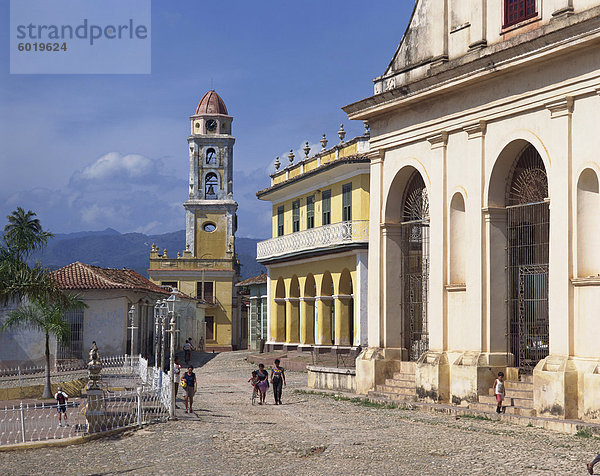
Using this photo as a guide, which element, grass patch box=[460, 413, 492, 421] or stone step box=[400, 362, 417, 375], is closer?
grass patch box=[460, 413, 492, 421]

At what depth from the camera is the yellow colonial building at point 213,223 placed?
63.4m

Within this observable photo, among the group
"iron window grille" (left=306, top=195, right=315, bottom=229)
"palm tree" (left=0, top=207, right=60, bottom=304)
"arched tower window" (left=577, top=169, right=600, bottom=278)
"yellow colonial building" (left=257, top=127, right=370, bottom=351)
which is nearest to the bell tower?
"yellow colonial building" (left=257, top=127, right=370, bottom=351)

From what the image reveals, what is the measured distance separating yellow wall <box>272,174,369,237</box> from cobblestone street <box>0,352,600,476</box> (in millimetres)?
14861

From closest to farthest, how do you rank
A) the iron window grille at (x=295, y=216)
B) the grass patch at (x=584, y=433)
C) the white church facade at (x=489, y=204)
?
the grass patch at (x=584, y=433) < the white church facade at (x=489, y=204) < the iron window grille at (x=295, y=216)

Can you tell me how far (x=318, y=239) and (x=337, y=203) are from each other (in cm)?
157

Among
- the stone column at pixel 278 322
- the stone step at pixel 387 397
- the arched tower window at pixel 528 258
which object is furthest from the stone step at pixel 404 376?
the stone column at pixel 278 322

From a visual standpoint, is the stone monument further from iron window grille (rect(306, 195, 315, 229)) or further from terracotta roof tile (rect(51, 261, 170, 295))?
iron window grille (rect(306, 195, 315, 229))

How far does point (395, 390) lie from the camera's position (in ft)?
72.8

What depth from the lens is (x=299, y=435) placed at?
17.0 m

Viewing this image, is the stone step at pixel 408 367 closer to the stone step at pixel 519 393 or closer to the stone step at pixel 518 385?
the stone step at pixel 518 385

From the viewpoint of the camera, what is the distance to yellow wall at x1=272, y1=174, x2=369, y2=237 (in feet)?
114

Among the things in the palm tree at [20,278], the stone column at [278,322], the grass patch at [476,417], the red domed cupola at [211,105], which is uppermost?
the red domed cupola at [211,105]

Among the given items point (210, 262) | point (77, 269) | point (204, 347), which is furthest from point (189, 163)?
point (77, 269)

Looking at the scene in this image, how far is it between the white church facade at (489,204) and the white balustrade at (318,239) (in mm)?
10727
